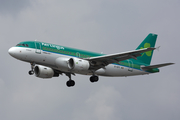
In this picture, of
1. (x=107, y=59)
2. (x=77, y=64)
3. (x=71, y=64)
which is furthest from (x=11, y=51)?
(x=107, y=59)

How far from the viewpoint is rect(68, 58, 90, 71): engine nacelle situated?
40469mm

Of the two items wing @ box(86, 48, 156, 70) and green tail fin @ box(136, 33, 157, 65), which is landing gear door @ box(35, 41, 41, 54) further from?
green tail fin @ box(136, 33, 157, 65)

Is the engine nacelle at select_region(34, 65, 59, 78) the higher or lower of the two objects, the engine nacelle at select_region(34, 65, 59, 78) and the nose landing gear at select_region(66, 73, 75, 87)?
the higher

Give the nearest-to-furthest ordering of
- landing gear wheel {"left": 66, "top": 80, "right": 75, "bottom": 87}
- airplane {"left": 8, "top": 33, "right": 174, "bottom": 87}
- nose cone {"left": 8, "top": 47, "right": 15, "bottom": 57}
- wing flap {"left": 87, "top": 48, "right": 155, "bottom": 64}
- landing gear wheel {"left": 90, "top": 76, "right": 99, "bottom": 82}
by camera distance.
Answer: nose cone {"left": 8, "top": 47, "right": 15, "bottom": 57}, airplane {"left": 8, "top": 33, "right": 174, "bottom": 87}, wing flap {"left": 87, "top": 48, "right": 155, "bottom": 64}, landing gear wheel {"left": 90, "top": 76, "right": 99, "bottom": 82}, landing gear wheel {"left": 66, "top": 80, "right": 75, "bottom": 87}

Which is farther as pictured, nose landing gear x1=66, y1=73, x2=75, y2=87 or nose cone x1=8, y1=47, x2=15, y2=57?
nose landing gear x1=66, y1=73, x2=75, y2=87

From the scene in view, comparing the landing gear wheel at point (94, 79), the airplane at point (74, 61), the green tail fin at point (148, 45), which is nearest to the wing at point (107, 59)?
the airplane at point (74, 61)

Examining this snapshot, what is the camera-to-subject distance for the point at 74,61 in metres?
40.5

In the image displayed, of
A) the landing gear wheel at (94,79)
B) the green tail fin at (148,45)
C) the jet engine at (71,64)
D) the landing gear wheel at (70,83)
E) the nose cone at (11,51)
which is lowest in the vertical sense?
the landing gear wheel at (70,83)

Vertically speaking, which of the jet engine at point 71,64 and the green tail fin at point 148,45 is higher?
the green tail fin at point 148,45

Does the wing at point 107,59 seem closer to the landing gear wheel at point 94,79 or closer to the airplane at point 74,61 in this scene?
the airplane at point 74,61

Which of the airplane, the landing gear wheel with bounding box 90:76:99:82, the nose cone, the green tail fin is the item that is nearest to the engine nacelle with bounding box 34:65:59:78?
the airplane

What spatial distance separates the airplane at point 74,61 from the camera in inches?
1554

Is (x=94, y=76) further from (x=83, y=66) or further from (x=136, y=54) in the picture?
(x=136, y=54)

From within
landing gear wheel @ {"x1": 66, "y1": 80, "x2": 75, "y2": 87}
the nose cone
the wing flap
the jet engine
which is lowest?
landing gear wheel @ {"x1": 66, "y1": 80, "x2": 75, "y2": 87}
